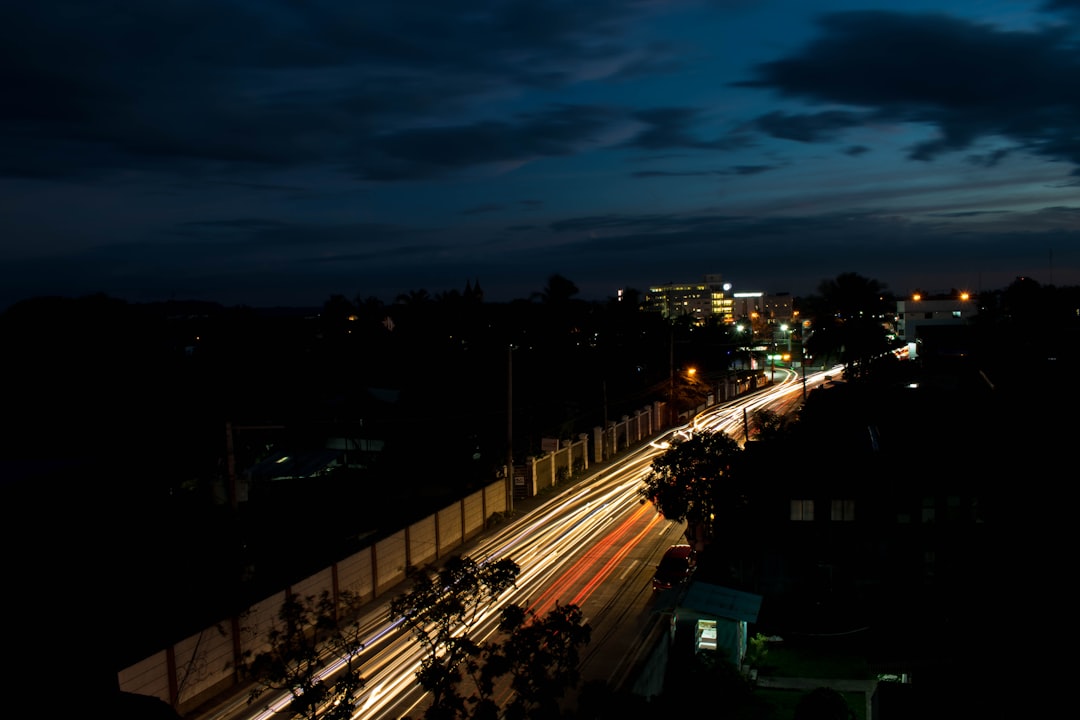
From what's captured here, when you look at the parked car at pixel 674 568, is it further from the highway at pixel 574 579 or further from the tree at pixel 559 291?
the tree at pixel 559 291

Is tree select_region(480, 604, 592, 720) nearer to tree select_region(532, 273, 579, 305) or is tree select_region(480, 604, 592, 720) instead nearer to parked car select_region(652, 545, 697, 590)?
parked car select_region(652, 545, 697, 590)

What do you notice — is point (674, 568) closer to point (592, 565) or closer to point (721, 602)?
point (592, 565)

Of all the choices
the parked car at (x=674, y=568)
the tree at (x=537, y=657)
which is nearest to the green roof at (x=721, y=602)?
the parked car at (x=674, y=568)

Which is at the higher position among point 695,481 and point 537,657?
point 537,657

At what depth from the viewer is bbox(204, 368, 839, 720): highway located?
14.5 meters

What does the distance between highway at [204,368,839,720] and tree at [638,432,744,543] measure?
115 centimetres

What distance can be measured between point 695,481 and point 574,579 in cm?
Result: 410

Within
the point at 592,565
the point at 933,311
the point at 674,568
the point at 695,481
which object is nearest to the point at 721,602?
the point at 674,568

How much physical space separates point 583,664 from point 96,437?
53.8 ft

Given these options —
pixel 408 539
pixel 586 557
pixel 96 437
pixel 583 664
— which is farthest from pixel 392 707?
pixel 96 437

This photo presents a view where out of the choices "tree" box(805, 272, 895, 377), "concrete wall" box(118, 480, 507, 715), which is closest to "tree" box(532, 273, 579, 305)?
"tree" box(805, 272, 895, 377)

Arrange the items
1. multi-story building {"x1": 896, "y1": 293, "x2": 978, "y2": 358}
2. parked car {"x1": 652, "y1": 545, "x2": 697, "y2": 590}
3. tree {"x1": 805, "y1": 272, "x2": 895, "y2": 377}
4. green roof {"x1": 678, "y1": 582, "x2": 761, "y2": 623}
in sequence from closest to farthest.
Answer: green roof {"x1": 678, "y1": 582, "x2": 761, "y2": 623} → parked car {"x1": 652, "y1": 545, "x2": 697, "y2": 590} → tree {"x1": 805, "y1": 272, "x2": 895, "y2": 377} → multi-story building {"x1": 896, "y1": 293, "x2": 978, "y2": 358}

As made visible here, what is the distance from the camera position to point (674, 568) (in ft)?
69.2

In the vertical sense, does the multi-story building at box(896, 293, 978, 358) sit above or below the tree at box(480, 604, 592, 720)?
above
